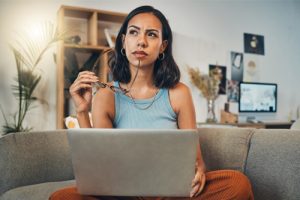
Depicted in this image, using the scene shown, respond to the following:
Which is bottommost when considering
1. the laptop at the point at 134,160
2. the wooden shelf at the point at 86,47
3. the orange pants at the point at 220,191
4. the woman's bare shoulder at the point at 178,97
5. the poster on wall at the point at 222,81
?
the orange pants at the point at 220,191

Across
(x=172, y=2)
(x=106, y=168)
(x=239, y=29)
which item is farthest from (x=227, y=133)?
(x=239, y=29)

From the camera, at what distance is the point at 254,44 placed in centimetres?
434

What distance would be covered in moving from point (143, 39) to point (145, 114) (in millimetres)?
299

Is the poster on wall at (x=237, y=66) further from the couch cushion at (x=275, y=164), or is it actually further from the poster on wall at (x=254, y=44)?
the couch cushion at (x=275, y=164)

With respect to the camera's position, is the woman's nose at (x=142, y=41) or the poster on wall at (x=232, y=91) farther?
the poster on wall at (x=232, y=91)

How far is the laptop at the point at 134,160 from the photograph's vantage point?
786mm

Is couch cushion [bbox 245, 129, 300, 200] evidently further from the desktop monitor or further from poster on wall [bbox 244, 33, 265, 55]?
poster on wall [bbox 244, 33, 265, 55]

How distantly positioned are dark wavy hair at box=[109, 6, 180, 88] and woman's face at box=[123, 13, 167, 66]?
0.11ft

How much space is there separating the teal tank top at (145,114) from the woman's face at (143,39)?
16 centimetres

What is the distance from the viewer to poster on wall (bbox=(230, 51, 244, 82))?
4.14 meters

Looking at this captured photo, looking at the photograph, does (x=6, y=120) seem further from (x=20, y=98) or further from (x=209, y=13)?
(x=209, y=13)

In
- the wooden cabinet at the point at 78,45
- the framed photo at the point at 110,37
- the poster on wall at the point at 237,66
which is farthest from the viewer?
the poster on wall at the point at 237,66

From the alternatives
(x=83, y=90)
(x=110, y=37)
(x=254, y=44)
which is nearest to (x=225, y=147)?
(x=83, y=90)

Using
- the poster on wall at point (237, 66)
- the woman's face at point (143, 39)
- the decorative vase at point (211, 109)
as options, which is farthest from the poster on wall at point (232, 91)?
the woman's face at point (143, 39)
